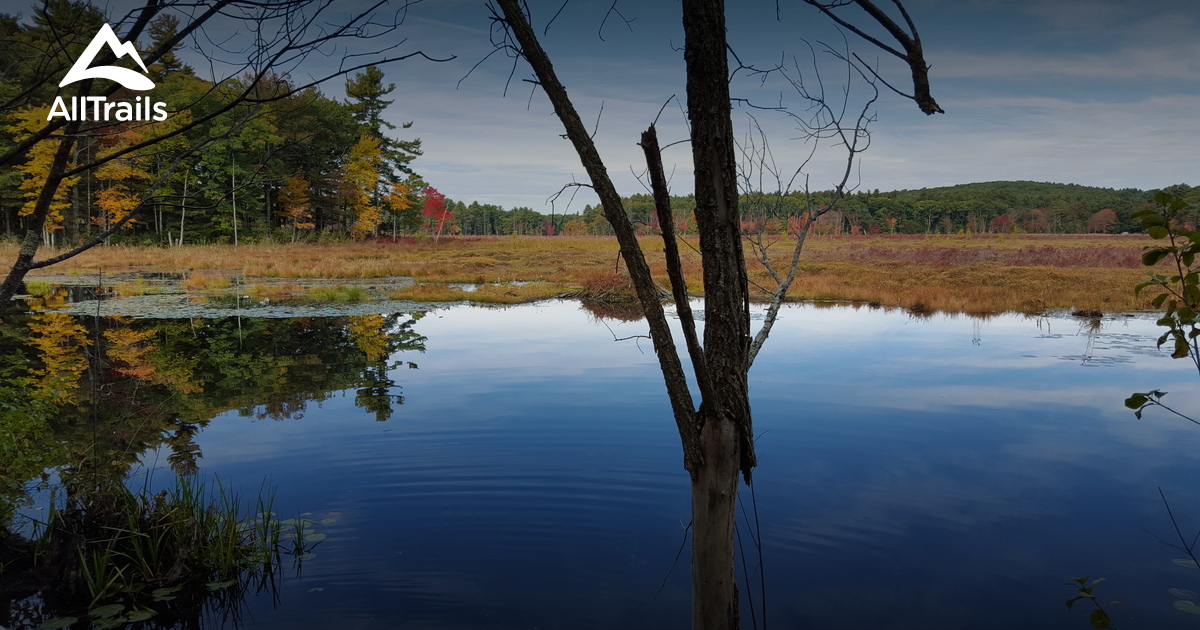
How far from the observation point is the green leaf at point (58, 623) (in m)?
4.54

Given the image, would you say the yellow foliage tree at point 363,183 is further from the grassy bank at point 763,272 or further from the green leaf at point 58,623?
the green leaf at point 58,623

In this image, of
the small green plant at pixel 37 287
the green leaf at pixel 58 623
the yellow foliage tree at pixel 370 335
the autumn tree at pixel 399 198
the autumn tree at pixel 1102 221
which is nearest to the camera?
the green leaf at pixel 58 623

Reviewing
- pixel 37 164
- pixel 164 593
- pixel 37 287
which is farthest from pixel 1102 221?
pixel 164 593

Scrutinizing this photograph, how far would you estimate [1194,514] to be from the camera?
700 cm

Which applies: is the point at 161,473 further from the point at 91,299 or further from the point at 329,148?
the point at 329,148

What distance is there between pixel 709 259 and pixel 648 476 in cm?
553

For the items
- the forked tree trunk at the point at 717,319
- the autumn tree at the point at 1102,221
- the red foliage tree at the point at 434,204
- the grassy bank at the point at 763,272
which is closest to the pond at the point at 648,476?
the forked tree trunk at the point at 717,319

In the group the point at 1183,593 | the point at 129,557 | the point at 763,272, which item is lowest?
the point at 1183,593

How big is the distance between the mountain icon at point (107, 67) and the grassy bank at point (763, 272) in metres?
14.3

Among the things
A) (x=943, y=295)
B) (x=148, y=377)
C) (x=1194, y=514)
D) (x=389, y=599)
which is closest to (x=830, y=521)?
(x=1194, y=514)

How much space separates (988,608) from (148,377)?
492 inches

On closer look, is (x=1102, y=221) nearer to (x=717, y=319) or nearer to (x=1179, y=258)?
(x=1179, y=258)

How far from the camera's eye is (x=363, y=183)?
55.1 meters

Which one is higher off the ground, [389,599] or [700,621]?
[700,621]
